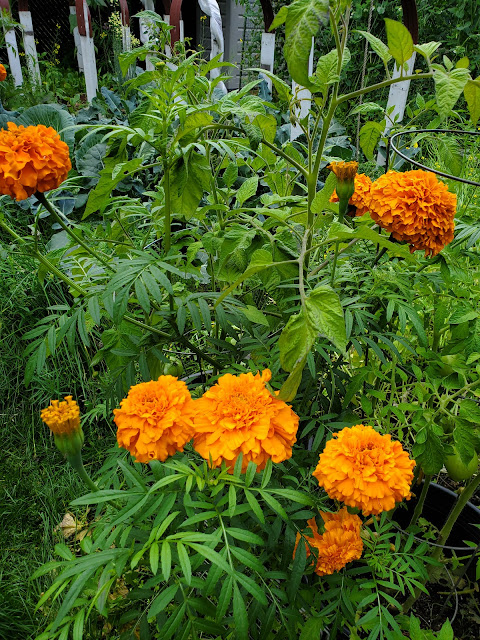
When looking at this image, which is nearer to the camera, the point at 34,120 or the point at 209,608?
the point at 209,608

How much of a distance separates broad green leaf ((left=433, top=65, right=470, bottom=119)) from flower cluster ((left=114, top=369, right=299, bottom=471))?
0.52 metres

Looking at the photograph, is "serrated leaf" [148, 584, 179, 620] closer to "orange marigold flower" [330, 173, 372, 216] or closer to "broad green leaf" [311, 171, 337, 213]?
"broad green leaf" [311, 171, 337, 213]

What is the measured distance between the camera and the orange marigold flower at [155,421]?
0.80 metres

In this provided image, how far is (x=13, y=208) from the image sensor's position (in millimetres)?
2676

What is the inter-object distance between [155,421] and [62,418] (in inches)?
6.5

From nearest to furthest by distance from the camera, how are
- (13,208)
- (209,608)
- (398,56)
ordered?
(209,608)
(398,56)
(13,208)

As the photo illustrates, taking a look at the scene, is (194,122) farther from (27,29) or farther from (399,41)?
(27,29)

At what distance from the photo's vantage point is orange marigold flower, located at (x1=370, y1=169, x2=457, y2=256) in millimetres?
961

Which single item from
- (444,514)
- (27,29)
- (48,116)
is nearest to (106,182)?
(444,514)

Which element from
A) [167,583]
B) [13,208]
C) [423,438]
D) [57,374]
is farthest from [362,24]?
[167,583]

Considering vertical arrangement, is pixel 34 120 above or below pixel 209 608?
above

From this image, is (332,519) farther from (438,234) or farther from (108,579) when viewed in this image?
(438,234)

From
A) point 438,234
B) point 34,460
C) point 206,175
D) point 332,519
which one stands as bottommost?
point 34,460

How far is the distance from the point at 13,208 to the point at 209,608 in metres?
2.45
